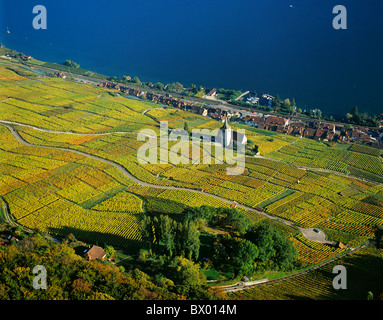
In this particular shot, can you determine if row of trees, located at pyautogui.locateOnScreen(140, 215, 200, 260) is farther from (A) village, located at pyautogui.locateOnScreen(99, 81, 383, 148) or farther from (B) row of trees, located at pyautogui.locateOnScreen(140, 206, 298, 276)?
(A) village, located at pyautogui.locateOnScreen(99, 81, 383, 148)

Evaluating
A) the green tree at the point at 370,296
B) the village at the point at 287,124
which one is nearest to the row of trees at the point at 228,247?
the green tree at the point at 370,296

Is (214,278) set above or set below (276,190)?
below

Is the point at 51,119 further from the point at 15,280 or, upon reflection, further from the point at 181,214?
the point at 15,280

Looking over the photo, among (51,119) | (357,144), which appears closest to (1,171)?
(51,119)

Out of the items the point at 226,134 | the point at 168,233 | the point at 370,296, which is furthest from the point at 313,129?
the point at 168,233

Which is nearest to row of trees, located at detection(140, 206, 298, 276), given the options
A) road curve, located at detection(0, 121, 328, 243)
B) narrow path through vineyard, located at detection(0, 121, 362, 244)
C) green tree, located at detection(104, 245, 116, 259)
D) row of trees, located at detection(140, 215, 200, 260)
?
row of trees, located at detection(140, 215, 200, 260)
